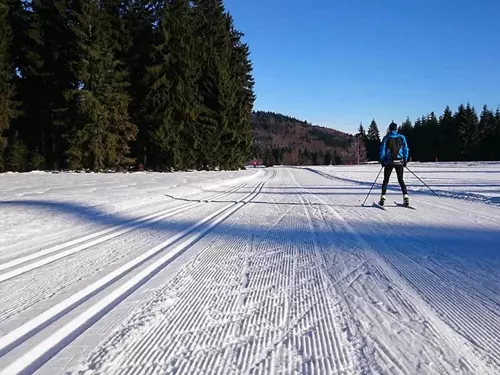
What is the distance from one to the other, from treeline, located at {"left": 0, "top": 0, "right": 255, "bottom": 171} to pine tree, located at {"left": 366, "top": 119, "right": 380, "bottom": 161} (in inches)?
3775

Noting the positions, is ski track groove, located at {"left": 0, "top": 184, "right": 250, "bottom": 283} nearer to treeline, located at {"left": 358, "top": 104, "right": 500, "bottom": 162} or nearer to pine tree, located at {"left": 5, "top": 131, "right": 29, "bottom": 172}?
pine tree, located at {"left": 5, "top": 131, "right": 29, "bottom": 172}

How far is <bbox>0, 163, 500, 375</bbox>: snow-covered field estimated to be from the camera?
2.62 meters

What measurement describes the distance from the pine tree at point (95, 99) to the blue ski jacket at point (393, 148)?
22.2 meters

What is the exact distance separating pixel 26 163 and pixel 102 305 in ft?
103

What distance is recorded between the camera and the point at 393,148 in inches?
429

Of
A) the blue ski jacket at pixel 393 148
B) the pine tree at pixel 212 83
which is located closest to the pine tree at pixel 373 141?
the pine tree at pixel 212 83

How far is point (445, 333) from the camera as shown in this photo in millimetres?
2945

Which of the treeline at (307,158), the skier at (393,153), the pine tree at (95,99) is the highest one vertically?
the pine tree at (95,99)

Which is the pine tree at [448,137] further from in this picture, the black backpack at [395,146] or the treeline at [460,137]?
the black backpack at [395,146]

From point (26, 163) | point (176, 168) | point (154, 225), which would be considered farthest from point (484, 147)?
point (154, 225)

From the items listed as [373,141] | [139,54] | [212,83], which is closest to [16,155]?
[139,54]

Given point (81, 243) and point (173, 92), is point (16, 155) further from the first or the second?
point (81, 243)

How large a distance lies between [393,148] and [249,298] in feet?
28.0

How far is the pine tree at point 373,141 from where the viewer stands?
402ft
